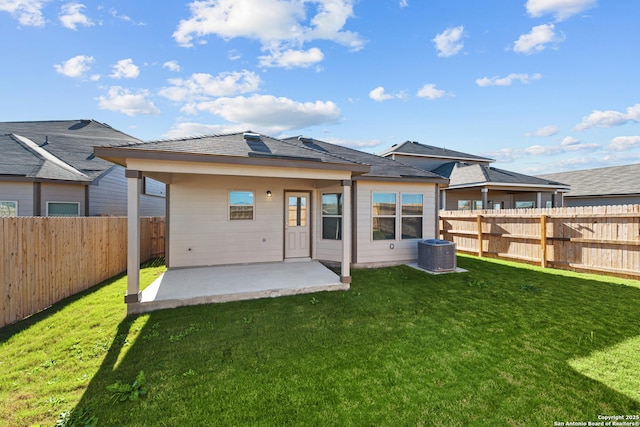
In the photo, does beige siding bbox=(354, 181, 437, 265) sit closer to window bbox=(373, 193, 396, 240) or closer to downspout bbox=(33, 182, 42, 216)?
window bbox=(373, 193, 396, 240)

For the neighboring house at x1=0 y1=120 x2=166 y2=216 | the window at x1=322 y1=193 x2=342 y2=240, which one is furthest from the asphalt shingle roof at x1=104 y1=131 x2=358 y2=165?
the neighboring house at x1=0 y1=120 x2=166 y2=216

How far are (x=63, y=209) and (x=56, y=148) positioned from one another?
14.0 feet

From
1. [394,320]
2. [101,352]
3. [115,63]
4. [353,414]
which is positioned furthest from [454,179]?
[115,63]

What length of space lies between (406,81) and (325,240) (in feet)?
27.5

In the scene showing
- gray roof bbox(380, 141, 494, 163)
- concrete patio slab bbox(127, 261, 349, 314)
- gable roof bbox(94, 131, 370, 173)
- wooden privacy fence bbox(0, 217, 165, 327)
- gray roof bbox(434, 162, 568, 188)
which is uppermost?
gray roof bbox(380, 141, 494, 163)

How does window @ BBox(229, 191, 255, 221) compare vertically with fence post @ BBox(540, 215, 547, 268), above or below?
above

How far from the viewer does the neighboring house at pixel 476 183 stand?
1309 centimetres

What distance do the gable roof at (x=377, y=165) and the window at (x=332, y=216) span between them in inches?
43.7

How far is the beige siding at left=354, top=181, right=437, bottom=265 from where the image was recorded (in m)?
7.64

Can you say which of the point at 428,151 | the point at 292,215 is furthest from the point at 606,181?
the point at 292,215

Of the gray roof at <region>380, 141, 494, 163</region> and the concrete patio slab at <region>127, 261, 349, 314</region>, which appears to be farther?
the gray roof at <region>380, 141, 494, 163</region>

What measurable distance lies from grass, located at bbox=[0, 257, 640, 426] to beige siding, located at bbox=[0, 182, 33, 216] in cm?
661

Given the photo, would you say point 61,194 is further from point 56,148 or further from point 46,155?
point 56,148

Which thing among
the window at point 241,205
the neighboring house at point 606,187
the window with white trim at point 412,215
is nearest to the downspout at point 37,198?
the window at point 241,205
